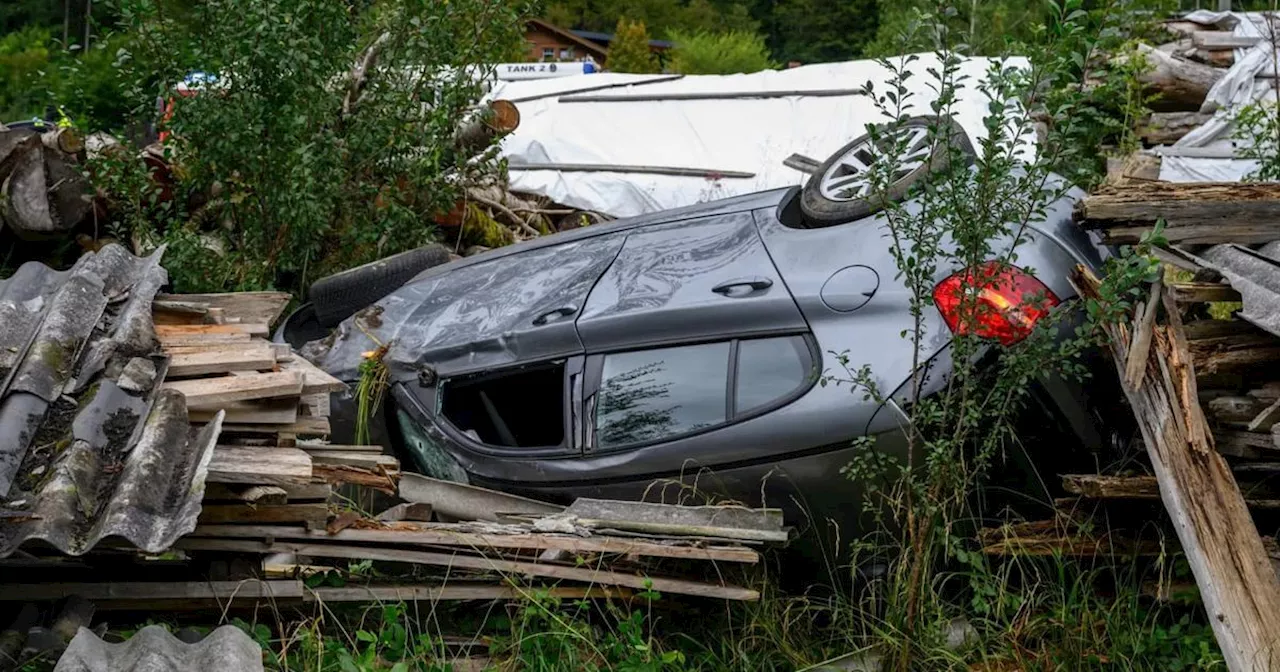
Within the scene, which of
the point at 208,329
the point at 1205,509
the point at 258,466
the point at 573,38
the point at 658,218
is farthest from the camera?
the point at 573,38

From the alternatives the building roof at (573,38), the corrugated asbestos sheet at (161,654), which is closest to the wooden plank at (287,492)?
the corrugated asbestos sheet at (161,654)

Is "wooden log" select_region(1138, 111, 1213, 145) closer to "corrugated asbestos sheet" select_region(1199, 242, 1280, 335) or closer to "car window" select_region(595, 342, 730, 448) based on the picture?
"corrugated asbestos sheet" select_region(1199, 242, 1280, 335)

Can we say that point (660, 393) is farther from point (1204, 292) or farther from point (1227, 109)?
point (1227, 109)

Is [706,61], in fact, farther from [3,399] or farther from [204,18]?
[3,399]

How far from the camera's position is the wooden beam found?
15.6 feet

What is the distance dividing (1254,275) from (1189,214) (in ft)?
1.56

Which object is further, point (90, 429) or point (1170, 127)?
point (1170, 127)

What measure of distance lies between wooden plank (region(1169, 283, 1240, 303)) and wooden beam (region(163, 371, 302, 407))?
310 cm

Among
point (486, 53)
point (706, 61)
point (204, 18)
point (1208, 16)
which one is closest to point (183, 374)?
point (204, 18)

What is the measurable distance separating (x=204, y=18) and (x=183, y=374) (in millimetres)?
3538

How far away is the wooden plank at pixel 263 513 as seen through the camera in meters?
4.57

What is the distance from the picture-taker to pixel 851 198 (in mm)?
5523

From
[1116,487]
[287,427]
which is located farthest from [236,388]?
[1116,487]

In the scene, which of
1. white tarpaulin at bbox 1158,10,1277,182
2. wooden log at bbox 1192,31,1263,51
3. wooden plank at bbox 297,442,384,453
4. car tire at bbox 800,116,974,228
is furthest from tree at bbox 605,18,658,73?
wooden plank at bbox 297,442,384,453
